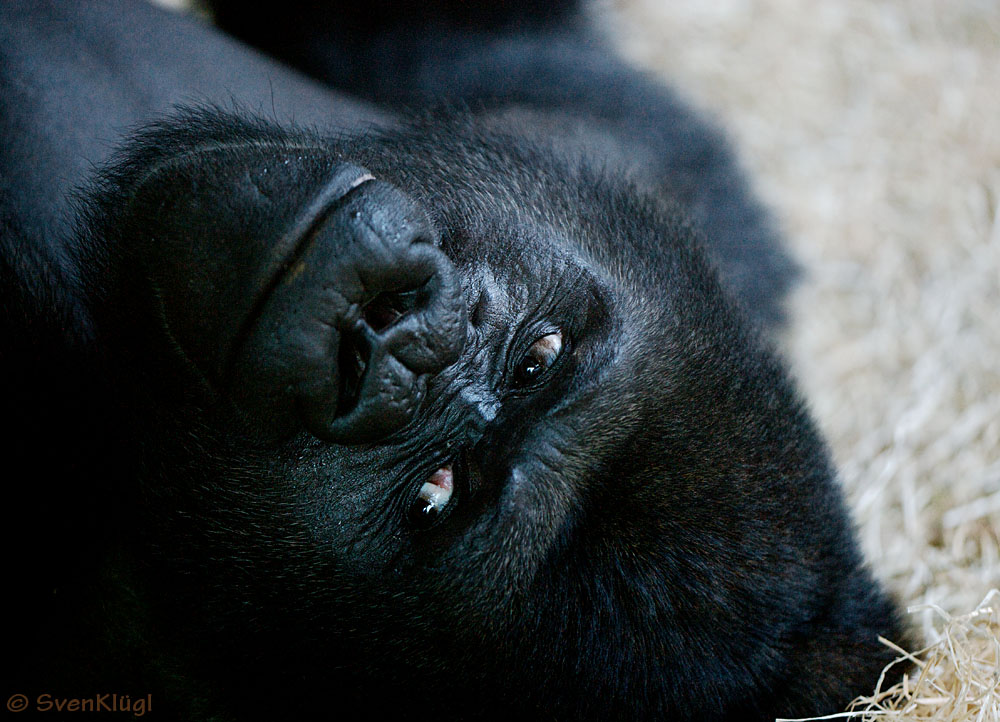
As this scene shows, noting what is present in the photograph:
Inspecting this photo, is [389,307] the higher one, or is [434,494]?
[389,307]

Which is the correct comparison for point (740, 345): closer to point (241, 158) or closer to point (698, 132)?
point (241, 158)

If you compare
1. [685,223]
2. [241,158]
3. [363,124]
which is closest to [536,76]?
[363,124]

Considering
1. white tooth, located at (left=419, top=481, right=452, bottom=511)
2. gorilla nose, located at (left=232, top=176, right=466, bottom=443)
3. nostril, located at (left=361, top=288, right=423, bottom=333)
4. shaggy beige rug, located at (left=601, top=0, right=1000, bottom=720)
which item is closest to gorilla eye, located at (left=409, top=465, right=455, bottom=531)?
white tooth, located at (left=419, top=481, right=452, bottom=511)

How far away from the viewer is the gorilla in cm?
125

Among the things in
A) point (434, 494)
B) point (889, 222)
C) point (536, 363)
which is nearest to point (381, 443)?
point (434, 494)

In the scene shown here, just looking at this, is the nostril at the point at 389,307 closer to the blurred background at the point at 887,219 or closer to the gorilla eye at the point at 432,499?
the gorilla eye at the point at 432,499

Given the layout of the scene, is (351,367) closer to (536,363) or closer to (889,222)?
(536,363)

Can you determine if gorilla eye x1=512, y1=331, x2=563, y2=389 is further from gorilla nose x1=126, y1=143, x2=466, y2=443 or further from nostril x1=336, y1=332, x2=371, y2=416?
nostril x1=336, y1=332, x2=371, y2=416

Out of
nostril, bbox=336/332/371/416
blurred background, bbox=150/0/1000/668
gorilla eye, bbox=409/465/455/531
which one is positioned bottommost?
gorilla eye, bbox=409/465/455/531

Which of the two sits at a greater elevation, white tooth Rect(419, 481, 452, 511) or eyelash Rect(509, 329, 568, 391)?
eyelash Rect(509, 329, 568, 391)

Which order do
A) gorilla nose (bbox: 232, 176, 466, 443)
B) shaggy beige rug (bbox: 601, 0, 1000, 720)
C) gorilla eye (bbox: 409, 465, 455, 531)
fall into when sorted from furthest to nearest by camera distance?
1. shaggy beige rug (bbox: 601, 0, 1000, 720)
2. gorilla eye (bbox: 409, 465, 455, 531)
3. gorilla nose (bbox: 232, 176, 466, 443)

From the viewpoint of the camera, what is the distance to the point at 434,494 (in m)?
1.42

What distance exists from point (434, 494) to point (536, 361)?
0.86 feet

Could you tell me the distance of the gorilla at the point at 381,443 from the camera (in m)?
1.25
